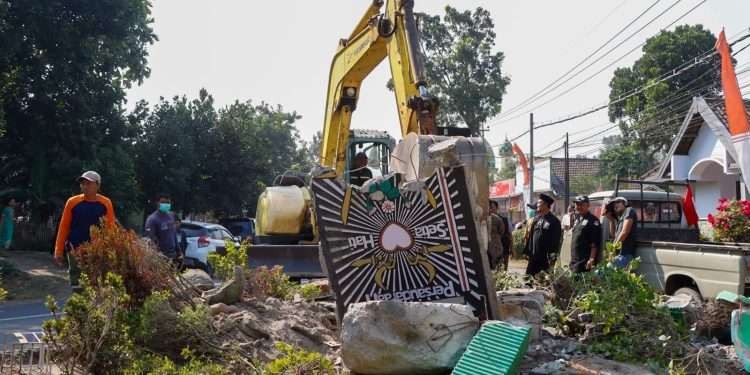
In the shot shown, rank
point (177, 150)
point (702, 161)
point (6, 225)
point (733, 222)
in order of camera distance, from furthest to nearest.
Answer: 1. point (177, 150)
2. point (702, 161)
3. point (6, 225)
4. point (733, 222)

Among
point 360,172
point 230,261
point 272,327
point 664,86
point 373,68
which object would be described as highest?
point 664,86

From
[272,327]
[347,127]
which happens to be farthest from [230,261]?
[347,127]

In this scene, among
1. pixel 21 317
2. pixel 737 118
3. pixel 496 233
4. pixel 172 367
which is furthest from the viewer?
pixel 737 118

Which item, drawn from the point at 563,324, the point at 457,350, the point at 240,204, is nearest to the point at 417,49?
the point at 563,324

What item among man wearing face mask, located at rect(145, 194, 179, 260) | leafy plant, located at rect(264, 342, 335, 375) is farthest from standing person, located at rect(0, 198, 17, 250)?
leafy plant, located at rect(264, 342, 335, 375)

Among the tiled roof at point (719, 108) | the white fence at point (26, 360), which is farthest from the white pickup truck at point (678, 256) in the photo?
the tiled roof at point (719, 108)

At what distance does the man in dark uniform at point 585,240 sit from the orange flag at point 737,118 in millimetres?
4940

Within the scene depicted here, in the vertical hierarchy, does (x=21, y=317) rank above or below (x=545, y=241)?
below

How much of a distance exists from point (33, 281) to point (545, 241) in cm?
1231

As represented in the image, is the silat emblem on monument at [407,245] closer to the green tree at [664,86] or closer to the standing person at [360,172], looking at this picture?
the standing person at [360,172]

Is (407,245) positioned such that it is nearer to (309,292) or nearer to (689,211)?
(309,292)

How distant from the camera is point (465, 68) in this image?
43125mm

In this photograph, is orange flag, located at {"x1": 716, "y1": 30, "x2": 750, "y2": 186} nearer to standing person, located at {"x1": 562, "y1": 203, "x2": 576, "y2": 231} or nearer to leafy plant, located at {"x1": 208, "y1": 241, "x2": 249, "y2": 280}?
standing person, located at {"x1": 562, "y1": 203, "x2": 576, "y2": 231}

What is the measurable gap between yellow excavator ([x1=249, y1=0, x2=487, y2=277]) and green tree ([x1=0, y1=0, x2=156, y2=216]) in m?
11.2
